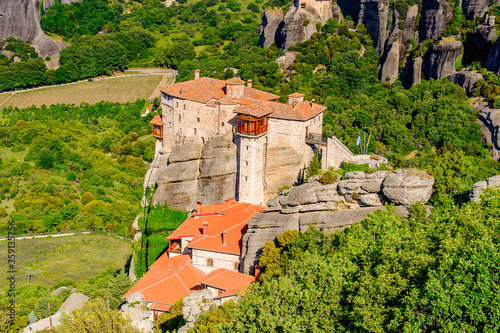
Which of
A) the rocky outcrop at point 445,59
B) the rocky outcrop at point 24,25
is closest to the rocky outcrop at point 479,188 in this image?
the rocky outcrop at point 445,59

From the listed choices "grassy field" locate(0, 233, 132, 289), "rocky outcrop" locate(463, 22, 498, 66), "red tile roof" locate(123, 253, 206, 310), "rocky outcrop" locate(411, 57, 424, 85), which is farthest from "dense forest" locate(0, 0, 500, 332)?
"grassy field" locate(0, 233, 132, 289)

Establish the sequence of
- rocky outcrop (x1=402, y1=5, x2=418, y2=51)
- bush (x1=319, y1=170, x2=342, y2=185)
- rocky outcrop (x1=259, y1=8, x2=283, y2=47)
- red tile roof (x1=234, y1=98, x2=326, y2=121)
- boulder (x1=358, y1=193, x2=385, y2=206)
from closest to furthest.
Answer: boulder (x1=358, y1=193, x2=385, y2=206) < bush (x1=319, y1=170, x2=342, y2=185) < red tile roof (x1=234, y1=98, x2=326, y2=121) < rocky outcrop (x1=402, y1=5, x2=418, y2=51) < rocky outcrop (x1=259, y1=8, x2=283, y2=47)

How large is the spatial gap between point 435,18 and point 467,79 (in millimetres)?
15688

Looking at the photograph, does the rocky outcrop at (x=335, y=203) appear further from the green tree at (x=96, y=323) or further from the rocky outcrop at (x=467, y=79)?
the rocky outcrop at (x=467, y=79)

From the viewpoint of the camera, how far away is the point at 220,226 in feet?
133

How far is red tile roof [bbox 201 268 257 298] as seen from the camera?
1281 inches

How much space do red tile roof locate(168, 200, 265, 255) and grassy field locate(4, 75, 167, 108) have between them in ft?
235

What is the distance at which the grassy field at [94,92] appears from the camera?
112875 millimetres

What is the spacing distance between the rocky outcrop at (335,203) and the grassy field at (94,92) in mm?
77976

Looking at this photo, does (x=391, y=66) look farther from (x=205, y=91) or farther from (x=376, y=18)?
(x=205, y=91)

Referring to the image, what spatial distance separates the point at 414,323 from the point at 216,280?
1665 centimetres

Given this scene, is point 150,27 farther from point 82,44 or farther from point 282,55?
point 282,55

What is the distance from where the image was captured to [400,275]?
76.3ft

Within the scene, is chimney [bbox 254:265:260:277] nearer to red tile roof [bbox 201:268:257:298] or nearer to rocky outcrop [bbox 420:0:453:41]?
red tile roof [bbox 201:268:257:298]
